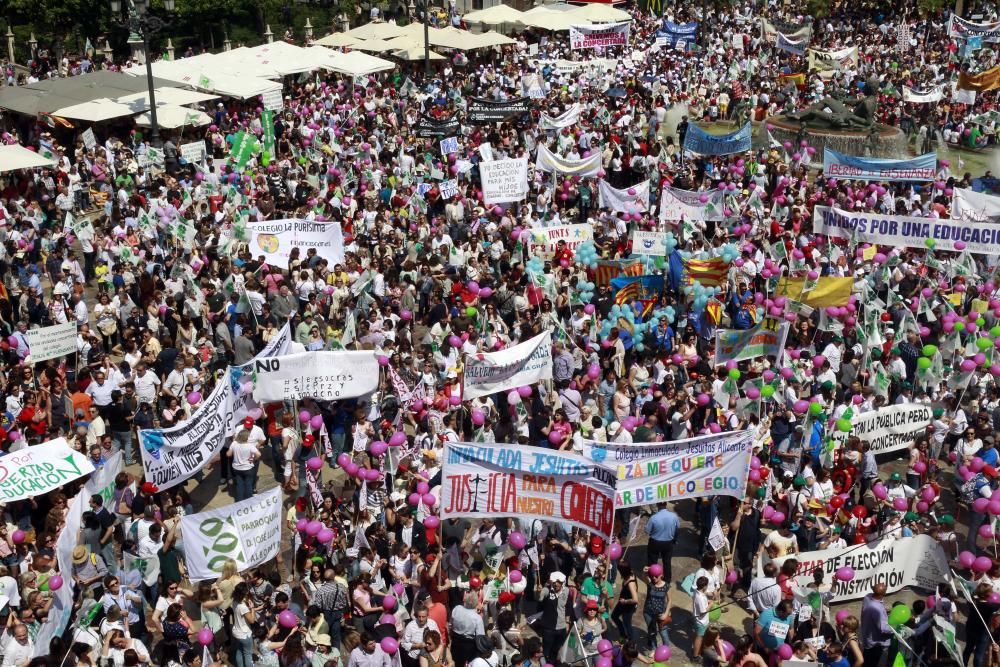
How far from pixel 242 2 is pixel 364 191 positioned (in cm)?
2802

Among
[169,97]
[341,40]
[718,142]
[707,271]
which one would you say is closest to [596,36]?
[341,40]

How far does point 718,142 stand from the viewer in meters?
25.7

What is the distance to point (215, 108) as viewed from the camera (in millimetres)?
32719

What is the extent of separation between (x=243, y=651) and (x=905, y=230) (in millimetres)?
13540

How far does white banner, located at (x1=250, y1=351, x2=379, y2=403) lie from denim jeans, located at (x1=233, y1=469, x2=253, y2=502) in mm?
979

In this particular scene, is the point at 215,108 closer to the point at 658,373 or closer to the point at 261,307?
the point at 261,307

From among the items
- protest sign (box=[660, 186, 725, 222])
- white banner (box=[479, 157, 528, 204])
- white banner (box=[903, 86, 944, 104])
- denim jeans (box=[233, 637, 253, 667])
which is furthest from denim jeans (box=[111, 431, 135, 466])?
white banner (box=[903, 86, 944, 104])

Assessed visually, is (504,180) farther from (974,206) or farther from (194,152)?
(974,206)

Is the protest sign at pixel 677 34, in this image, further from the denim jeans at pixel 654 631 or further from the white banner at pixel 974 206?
the denim jeans at pixel 654 631

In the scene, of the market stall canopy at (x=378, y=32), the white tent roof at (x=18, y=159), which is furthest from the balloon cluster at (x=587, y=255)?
the market stall canopy at (x=378, y=32)

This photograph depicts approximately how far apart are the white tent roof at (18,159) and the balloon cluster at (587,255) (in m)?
11.3

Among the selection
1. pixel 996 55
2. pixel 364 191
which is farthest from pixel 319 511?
pixel 996 55

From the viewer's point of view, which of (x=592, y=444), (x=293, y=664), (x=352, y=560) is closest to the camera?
(x=293, y=664)

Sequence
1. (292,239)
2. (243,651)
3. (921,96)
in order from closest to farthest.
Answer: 1. (243,651)
2. (292,239)
3. (921,96)
